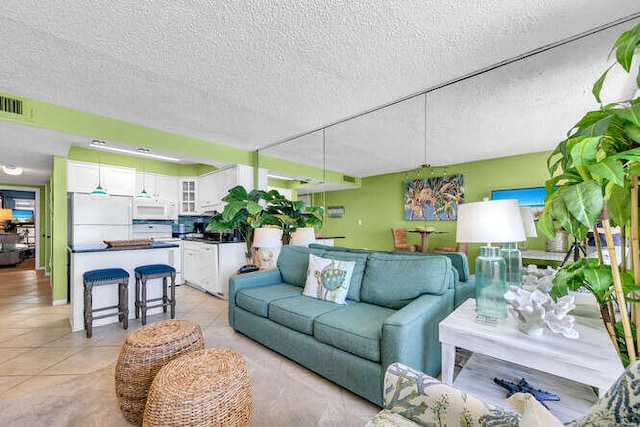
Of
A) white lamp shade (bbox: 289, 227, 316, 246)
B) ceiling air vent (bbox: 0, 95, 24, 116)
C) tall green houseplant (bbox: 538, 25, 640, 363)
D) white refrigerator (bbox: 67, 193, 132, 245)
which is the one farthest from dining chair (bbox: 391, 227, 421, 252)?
ceiling air vent (bbox: 0, 95, 24, 116)

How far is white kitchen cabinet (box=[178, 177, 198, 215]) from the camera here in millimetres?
5719

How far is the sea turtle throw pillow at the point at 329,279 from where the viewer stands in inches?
92.7

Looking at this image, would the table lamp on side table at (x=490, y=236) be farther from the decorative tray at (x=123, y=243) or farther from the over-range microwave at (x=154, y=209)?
the over-range microwave at (x=154, y=209)

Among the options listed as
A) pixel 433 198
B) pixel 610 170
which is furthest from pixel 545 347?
pixel 433 198

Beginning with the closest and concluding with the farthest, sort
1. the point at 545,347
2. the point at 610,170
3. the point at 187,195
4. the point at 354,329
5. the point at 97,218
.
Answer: the point at 610,170 < the point at 545,347 < the point at 354,329 < the point at 97,218 < the point at 187,195

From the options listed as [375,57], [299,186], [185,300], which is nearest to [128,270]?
[185,300]

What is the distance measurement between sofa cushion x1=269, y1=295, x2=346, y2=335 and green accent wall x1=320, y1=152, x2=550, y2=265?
4.21 m

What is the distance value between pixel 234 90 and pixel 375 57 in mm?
1361

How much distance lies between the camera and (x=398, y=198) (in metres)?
6.48

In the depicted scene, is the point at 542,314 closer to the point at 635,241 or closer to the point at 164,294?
the point at 635,241

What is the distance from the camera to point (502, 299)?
5.23 ft

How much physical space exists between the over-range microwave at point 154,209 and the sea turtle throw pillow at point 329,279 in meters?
4.23

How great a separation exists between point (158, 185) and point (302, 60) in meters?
4.70

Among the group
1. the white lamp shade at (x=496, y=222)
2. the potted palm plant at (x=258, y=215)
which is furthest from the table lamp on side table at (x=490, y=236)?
the potted palm plant at (x=258, y=215)
